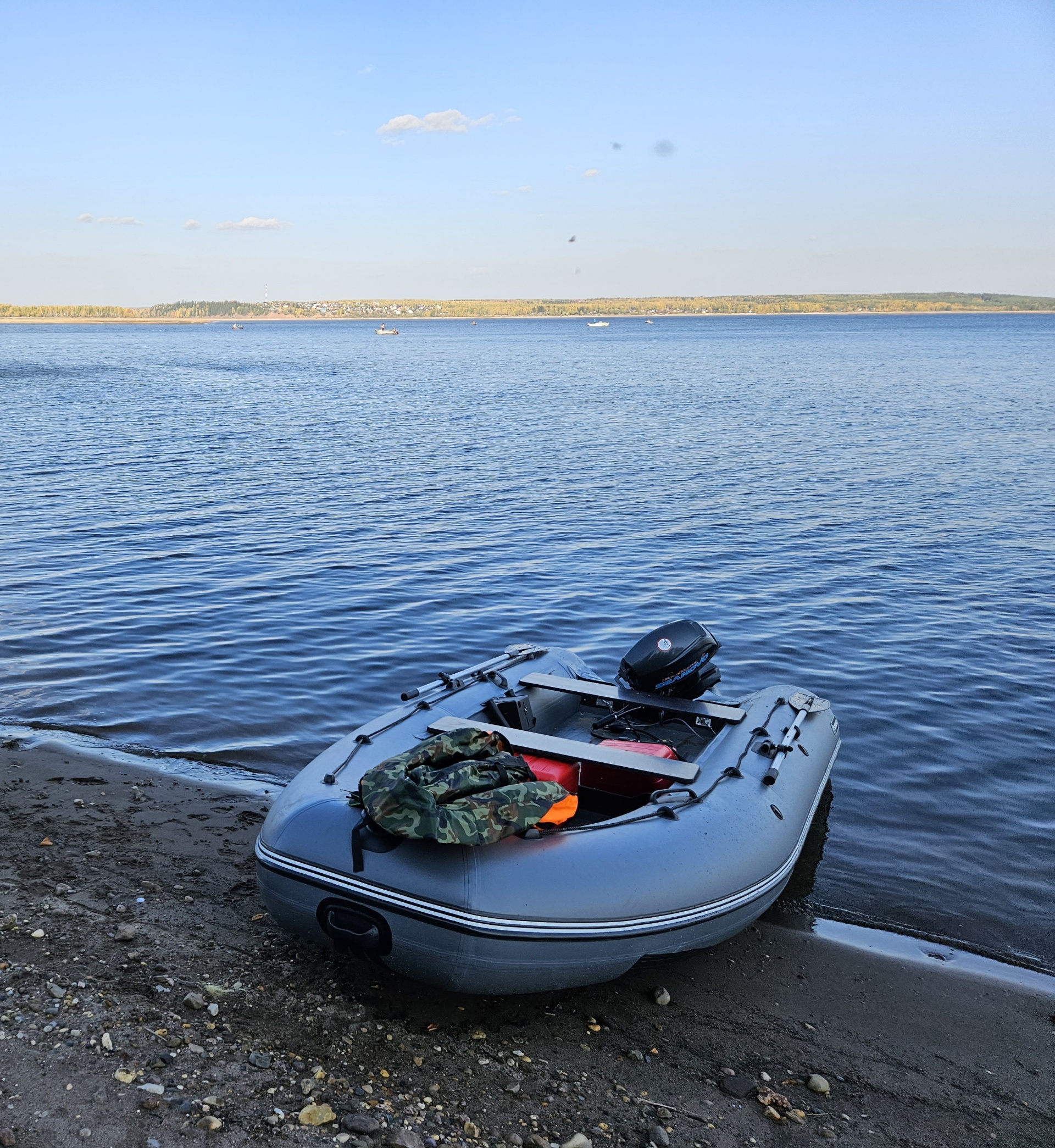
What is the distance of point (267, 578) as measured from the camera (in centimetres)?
1140

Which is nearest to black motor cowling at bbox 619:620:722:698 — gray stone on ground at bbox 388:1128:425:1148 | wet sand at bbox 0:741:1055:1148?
wet sand at bbox 0:741:1055:1148

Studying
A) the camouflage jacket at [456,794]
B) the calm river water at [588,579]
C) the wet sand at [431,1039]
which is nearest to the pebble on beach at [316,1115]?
the wet sand at [431,1039]

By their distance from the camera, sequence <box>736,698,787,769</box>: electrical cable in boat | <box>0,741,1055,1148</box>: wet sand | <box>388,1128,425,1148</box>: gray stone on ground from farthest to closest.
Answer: <box>736,698,787,769</box>: electrical cable in boat → <box>0,741,1055,1148</box>: wet sand → <box>388,1128,425,1148</box>: gray stone on ground

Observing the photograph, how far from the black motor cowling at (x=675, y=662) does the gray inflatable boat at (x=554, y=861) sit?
0.45 m

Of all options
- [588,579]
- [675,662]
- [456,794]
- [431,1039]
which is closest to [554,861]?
[456,794]

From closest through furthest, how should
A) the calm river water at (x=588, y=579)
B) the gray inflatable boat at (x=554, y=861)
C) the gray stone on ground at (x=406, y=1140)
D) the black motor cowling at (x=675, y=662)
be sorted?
the gray stone on ground at (x=406, y=1140) < the gray inflatable boat at (x=554, y=861) < the black motor cowling at (x=675, y=662) < the calm river water at (x=588, y=579)

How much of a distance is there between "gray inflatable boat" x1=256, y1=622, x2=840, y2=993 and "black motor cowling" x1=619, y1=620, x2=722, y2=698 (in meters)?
0.45

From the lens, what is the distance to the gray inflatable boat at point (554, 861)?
12.3 ft

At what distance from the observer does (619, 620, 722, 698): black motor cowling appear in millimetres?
6082

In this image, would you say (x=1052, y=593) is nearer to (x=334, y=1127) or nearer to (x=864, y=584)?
(x=864, y=584)

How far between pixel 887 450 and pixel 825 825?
17.6 metres

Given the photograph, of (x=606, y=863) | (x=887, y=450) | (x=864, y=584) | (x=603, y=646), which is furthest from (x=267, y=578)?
(x=887, y=450)

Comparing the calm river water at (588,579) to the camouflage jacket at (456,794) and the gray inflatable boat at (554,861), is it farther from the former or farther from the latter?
the camouflage jacket at (456,794)

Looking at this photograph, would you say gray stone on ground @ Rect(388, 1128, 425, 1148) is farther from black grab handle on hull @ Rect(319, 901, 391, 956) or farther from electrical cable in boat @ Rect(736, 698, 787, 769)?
electrical cable in boat @ Rect(736, 698, 787, 769)
